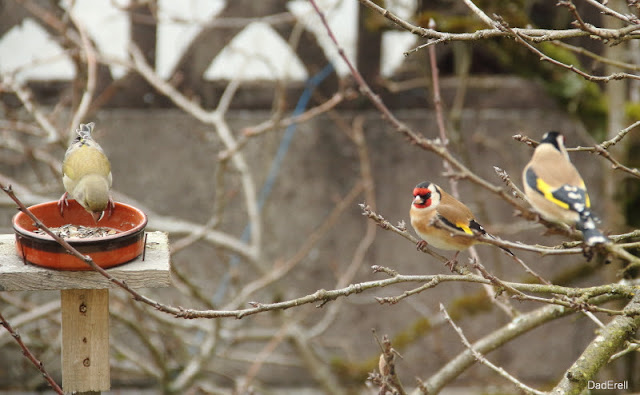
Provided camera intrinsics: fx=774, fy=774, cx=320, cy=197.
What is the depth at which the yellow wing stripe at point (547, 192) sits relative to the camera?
6.78 feet

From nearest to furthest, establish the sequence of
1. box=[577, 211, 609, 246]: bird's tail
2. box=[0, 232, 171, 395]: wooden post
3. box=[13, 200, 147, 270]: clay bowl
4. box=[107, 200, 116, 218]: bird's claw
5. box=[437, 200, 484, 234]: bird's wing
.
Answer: box=[577, 211, 609, 246]: bird's tail
box=[13, 200, 147, 270]: clay bowl
box=[0, 232, 171, 395]: wooden post
box=[437, 200, 484, 234]: bird's wing
box=[107, 200, 116, 218]: bird's claw

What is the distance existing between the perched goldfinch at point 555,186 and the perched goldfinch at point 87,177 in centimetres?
161

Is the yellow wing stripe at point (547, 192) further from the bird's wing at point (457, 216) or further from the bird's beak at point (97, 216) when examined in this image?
the bird's beak at point (97, 216)

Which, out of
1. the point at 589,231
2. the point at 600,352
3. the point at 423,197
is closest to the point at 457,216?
the point at 423,197

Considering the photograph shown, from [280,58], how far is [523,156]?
2366 mm

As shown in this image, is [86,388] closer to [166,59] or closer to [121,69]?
[121,69]

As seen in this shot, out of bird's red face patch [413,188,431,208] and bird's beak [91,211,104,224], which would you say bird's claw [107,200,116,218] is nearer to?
bird's beak [91,211,104,224]

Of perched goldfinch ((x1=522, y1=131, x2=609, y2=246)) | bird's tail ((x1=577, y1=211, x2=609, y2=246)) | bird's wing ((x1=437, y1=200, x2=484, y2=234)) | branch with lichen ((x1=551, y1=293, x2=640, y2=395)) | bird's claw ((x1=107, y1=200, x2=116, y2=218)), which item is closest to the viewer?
bird's tail ((x1=577, y1=211, x2=609, y2=246))

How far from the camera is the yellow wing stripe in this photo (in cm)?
207

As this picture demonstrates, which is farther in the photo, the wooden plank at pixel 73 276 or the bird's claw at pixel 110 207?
the bird's claw at pixel 110 207

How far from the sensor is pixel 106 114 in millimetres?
5633

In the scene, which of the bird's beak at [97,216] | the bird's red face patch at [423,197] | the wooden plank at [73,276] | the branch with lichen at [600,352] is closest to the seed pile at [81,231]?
the bird's beak at [97,216]

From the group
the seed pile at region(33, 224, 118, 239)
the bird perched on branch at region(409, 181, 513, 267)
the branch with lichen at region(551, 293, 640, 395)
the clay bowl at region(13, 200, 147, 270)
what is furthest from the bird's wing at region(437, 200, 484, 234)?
the seed pile at region(33, 224, 118, 239)

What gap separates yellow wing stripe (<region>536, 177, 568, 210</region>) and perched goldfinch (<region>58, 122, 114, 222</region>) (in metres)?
1.63
